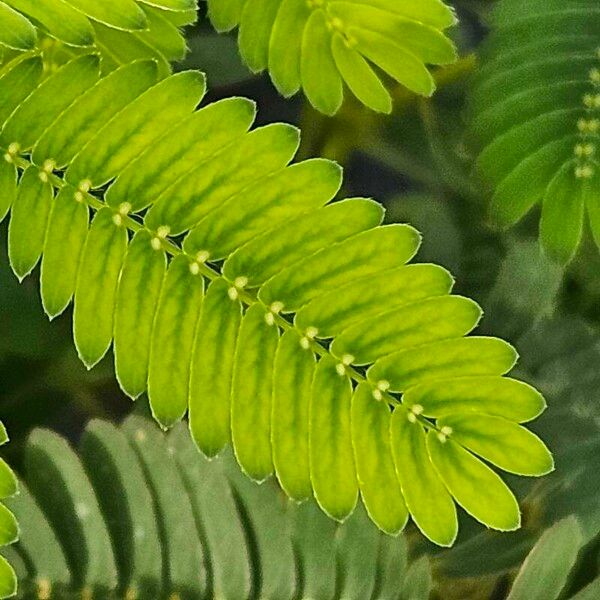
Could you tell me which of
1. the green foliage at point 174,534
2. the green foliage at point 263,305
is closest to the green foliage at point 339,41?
the green foliage at point 263,305

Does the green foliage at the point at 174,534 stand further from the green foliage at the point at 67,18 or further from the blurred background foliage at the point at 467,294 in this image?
the green foliage at the point at 67,18

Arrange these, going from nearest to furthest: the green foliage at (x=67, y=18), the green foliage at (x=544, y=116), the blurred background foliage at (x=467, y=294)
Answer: the green foliage at (x=67, y=18) → the green foliage at (x=544, y=116) → the blurred background foliage at (x=467, y=294)

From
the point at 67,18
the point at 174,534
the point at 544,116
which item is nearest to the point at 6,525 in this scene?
the point at 174,534

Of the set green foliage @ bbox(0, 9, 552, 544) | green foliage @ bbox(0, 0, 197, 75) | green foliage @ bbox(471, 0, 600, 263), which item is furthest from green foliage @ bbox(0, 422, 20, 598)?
green foliage @ bbox(471, 0, 600, 263)

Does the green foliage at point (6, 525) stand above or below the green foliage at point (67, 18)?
below

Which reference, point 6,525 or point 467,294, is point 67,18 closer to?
point 6,525

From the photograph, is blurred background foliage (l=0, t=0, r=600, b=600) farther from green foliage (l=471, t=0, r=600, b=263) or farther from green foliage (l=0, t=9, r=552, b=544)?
green foliage (l=0, t=9, r=552, b=544)

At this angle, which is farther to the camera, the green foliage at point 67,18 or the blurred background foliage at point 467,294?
the blurred background foliage at point 467,294
